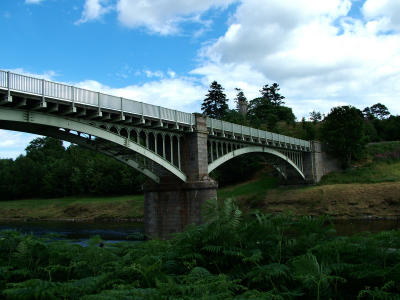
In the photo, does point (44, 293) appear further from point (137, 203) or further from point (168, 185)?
point (137, 203)

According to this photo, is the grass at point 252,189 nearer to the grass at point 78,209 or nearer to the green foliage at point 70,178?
the grass at point 78,209

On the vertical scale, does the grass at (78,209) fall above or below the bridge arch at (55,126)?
below

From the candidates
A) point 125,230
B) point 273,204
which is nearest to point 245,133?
point 273,204

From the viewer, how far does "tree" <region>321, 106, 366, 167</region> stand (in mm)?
57812

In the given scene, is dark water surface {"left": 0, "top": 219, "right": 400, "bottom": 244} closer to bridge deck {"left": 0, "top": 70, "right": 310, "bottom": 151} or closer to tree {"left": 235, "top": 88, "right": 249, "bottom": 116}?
bridge deck {"left": 0, "top": 70, "right": 310, "bottom": 151}

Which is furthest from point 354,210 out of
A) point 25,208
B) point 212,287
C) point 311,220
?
point 25,208

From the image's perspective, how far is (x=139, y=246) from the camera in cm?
855

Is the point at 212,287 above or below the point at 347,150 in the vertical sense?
below

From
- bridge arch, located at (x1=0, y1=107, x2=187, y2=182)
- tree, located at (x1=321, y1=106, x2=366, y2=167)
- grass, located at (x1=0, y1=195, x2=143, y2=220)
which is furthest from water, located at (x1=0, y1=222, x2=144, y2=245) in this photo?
tree, located at (x1=321, y1=106, x2=366, y2=167)

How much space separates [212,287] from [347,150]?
195ft

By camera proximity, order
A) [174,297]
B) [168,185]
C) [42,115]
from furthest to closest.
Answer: [168,185] < [42,115] < [174,297]

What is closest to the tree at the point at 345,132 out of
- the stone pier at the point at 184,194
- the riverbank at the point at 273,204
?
the riverbank at the point at 273,204

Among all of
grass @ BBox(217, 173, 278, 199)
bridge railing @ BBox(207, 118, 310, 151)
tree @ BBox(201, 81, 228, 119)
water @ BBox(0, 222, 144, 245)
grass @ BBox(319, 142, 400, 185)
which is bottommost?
water @ BBox(0, 222, 144, 245)

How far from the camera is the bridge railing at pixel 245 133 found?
3472 cm
